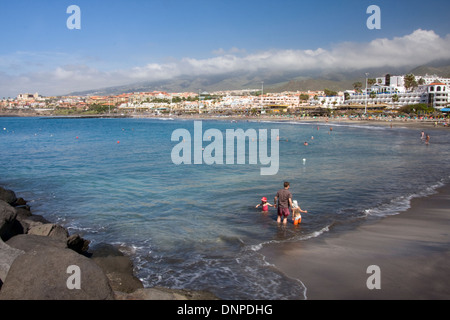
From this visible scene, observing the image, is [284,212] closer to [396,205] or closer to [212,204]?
[212,204]

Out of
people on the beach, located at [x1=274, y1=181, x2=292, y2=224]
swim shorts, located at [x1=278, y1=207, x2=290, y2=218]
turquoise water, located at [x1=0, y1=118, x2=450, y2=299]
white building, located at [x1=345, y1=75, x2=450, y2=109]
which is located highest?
white building, located at [x1=345, y1=75, x2=450, y2=109]

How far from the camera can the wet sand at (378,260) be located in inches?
250

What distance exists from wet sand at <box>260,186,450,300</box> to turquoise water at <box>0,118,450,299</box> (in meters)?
0.47

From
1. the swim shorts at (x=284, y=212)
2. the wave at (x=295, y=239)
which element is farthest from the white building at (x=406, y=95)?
the swim shorts at (x=284, y=212)

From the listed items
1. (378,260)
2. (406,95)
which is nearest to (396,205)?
(378,260)

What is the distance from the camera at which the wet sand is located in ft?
20.9

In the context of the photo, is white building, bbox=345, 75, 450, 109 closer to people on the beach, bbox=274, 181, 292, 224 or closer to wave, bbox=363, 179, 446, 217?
wave, bbox=363, 179, 446, 217

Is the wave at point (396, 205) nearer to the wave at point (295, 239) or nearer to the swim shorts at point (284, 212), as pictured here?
the wave at point (295, 239)

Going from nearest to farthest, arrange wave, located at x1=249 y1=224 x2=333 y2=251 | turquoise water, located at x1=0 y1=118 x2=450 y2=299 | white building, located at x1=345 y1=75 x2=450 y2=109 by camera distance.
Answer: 1. turquoise water, located at x1=0 y1=118 x2=450 y2=299
2. wave, located at x1=249 y1=224 x2=333 y2=251
3. white building, located at x1=345 y1=75 x2=450 y2=109

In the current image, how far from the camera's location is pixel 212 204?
1372cm

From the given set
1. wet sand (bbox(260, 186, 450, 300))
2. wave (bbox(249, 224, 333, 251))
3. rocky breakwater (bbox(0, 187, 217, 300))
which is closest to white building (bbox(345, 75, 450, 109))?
wet sand (bbox(260, 186, 450, 300))

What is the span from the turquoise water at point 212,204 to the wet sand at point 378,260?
18.4 inches

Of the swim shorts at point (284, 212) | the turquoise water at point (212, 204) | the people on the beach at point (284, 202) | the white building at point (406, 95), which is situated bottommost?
the turquoise water at point (212, 204)
